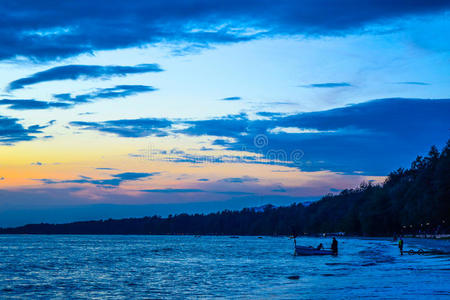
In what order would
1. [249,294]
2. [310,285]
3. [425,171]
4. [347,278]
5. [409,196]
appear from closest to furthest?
[249,294] < [310,285] < [347,278] < [425,171] < [409,196]

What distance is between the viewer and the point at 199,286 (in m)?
39.6

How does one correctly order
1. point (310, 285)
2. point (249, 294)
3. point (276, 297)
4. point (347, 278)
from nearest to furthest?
point (276, 297)
point (249, 294)
point (310, 285)
point (347, 278)

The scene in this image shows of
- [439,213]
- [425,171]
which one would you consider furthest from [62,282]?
[425,171]

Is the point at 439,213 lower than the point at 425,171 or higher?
lower

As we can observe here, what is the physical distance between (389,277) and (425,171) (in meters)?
99.7

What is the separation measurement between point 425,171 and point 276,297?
110 meters

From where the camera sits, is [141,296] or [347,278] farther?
[347,278]

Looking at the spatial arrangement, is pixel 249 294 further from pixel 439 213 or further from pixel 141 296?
pixel 439 213

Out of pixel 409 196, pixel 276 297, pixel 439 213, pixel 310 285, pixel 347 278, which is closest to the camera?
pixel 276 297

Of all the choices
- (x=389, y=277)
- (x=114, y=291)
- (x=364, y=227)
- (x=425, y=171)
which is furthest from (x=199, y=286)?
(x=364, y=227)

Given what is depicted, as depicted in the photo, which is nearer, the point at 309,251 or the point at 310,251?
the point at 310,251

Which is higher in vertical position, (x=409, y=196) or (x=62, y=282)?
(x=409, y=196)

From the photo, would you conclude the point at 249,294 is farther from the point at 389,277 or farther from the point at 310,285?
the point at 389,277

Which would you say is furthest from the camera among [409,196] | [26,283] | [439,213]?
[409,196]
